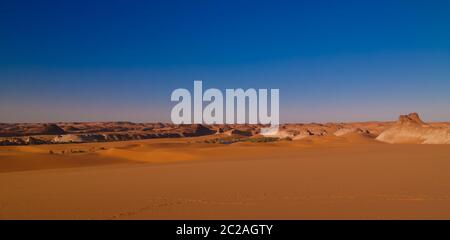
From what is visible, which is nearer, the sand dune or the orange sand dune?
the orange sand dune

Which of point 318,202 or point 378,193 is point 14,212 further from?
point 378,193

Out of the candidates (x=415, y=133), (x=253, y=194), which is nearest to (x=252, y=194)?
(x=253, y=194)

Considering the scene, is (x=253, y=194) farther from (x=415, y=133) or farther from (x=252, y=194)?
(x=415, y=133)

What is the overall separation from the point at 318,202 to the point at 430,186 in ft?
Result: 11.3

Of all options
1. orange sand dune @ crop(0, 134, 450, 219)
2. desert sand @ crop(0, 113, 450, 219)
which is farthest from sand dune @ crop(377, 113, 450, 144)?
orange sand dune @ crop(0, 134, 450, 219)

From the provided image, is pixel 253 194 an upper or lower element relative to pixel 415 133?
upper

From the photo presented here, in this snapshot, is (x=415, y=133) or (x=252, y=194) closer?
(x=252, y=194)

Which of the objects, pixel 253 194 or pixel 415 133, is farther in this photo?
pixel 415 133

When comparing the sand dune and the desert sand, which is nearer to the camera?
the desert sand

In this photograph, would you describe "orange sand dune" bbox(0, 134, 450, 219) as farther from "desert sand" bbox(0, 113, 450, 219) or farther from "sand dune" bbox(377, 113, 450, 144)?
"sand dune" bbox(377, 113, 450, 144)

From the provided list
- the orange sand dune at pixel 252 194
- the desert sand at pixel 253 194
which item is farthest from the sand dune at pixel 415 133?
the orange sand dune at pixel 252 194

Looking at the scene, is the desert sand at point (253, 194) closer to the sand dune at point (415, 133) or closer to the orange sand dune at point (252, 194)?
the orange sand dune at point (252, 194)

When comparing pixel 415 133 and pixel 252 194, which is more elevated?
pixel 252 194
